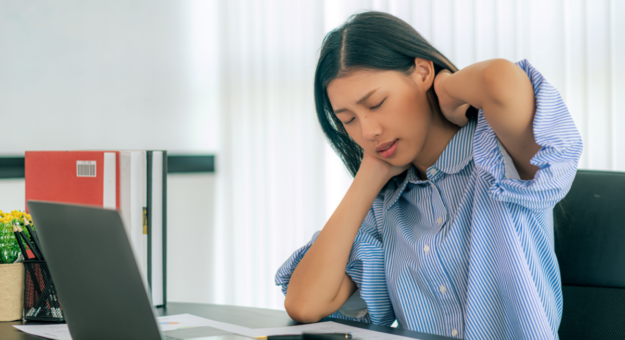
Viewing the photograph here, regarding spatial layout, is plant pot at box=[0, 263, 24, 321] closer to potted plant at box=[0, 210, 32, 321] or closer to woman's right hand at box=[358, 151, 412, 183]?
potted plant at box=[0, 210, 32, 321]

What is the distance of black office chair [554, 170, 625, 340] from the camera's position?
0.89 metres

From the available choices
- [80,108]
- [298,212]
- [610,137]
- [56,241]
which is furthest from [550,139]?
[80,108]

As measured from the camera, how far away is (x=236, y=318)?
3.05ft

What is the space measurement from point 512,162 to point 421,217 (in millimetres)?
251

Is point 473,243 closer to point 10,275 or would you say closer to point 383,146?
point 383,146

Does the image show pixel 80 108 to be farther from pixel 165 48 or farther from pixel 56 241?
pixel 56 241

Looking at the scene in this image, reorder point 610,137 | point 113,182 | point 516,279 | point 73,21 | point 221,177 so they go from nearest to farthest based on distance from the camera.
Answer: point 516,279 < point 113,182 < point 610,137 < point 73,21 < point 221,177

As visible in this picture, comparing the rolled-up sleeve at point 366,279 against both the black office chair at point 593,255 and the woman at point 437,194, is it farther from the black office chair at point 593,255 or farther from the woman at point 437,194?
the black office chair at point 593,255

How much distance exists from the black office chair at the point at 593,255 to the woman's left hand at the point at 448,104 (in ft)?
0.80

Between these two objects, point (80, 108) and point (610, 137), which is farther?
point (80, 108)

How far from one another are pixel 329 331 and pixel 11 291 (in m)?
0.59

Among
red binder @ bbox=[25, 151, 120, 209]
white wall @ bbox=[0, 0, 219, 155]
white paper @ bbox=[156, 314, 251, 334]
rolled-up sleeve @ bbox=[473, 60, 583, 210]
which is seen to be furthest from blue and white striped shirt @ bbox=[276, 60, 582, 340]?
white wall @ bbox=[0, 0, 219, 155]

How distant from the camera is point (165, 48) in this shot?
7.65 ft

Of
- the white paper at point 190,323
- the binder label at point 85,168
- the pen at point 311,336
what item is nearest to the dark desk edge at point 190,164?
the binder label at point 85,168
